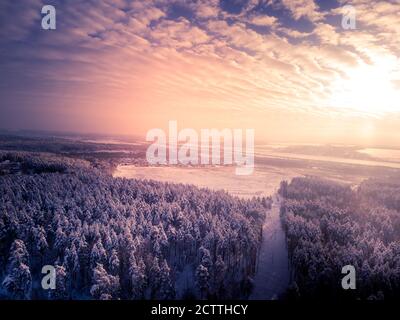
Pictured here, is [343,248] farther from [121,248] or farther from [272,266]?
[121,248]

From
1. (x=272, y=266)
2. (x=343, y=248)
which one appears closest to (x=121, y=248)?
(x=272, y=266)

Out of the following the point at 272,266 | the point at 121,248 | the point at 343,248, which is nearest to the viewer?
the point at 121,248

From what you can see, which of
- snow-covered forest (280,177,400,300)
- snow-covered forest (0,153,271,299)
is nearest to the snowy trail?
snow-covered forest (0,153,271,299)

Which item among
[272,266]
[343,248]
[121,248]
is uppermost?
[121,248]

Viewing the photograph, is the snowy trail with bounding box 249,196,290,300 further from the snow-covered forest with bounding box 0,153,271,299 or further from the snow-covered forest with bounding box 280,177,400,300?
the snow-covered forest with bounding box 280,177,400,300

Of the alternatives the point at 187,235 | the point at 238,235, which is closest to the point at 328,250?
the point at 238,235
